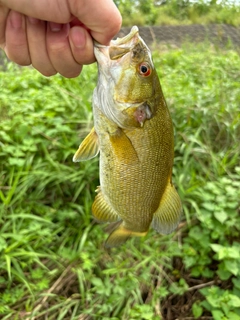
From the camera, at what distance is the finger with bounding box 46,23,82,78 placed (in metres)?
1.44

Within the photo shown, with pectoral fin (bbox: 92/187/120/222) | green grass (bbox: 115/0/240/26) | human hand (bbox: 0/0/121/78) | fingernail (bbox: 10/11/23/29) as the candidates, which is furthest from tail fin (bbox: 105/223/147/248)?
green grass (bbox: 115/0/240/26)

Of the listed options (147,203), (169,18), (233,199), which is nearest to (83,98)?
(233,199)

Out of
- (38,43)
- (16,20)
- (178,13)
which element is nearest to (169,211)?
(38,43)

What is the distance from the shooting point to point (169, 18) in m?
10.0

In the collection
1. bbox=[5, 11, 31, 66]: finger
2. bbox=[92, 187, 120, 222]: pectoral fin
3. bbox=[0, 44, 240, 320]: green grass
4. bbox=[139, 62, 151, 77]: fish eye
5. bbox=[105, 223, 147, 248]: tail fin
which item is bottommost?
bbox=[0, 44, 240, 320]: green grass

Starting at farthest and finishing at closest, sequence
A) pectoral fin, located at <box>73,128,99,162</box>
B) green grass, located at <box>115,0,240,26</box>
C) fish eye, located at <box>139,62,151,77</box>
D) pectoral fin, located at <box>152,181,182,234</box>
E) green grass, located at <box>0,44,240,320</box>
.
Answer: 1. green grass, located at <box>115,0,240,26</box>
2. green grass, located at <box>0,44,240,320</box>
3. pectoral fin, located at <box>152,181,182,234</box>
4. pectoral fin, located at <box>73,128,99,162</box>
5. fish eye, located at <box>139,62,151,77</box>

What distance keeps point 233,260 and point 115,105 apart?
155cm

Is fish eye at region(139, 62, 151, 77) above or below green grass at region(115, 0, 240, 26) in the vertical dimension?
above

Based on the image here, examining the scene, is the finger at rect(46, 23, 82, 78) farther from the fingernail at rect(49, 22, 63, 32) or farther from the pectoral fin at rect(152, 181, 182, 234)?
the pectoral fin at rect(152, 181, 182, 234)

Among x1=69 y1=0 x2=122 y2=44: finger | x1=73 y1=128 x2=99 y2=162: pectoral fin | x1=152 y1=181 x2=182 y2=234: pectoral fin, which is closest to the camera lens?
Answer: x1=69 y1=0 x2=122 y2=44: finger

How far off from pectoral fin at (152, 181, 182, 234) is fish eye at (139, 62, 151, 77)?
450 mm

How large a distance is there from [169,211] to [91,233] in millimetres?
1288

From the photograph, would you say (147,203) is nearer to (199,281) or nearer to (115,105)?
(115,105)

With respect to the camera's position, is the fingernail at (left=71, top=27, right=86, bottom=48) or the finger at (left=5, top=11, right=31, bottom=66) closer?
the fingernail at (left=71, top=27, right=86, bottom=48)
